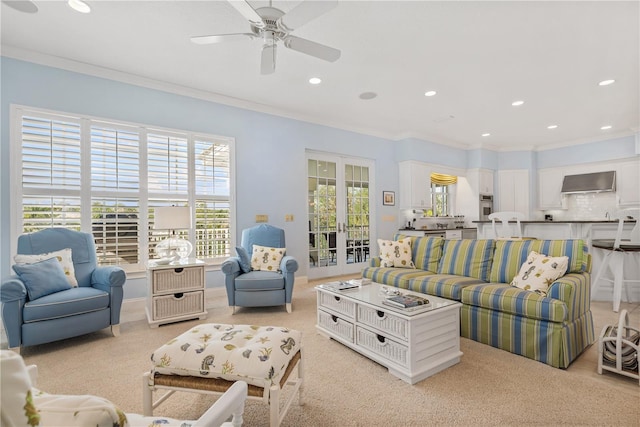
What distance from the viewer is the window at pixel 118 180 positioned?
3.24 metres

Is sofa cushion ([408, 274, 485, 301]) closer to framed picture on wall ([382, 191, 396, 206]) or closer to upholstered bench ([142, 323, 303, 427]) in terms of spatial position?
upholstered bench ([142, 323, 303, 427])

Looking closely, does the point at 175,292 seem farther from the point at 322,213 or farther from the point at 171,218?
the point at 322,213

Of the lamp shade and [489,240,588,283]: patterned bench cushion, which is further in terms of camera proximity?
the lamp shade

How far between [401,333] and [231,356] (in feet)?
3.89

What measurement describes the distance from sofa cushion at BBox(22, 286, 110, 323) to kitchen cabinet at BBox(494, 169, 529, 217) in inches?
318

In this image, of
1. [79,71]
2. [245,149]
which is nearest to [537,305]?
[245,149]

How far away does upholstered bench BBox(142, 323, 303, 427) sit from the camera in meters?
1.46

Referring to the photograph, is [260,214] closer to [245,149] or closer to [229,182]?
[229,182]

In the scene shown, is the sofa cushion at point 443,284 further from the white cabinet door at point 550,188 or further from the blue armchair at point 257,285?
the white cabinet door at point 550,188

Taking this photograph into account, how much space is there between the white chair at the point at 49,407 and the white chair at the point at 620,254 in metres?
4.45

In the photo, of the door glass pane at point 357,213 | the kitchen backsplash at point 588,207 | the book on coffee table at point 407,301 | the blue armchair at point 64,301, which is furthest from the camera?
the kitchen backsplash at point 588,207

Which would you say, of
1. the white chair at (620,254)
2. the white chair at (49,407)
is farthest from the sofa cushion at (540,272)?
the white chair at (49,407)

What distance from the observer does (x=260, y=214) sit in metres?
4.69

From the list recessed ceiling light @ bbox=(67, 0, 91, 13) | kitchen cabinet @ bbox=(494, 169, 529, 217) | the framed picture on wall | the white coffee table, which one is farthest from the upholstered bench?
kitchen cabinet @ bbox=(494, 169, 529, 217)
